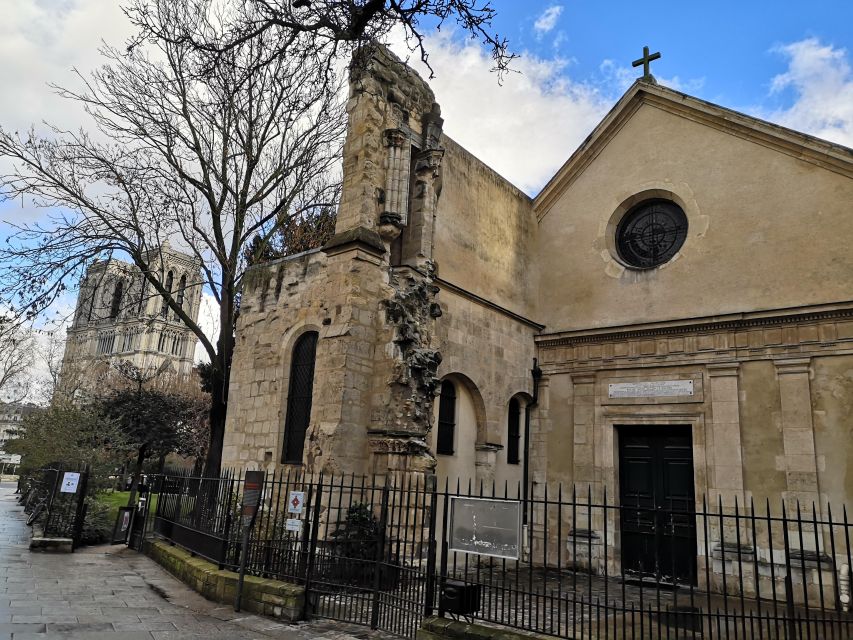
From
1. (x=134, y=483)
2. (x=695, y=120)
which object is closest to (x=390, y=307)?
(x=695, y=120)

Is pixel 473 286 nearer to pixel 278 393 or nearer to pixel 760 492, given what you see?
pixel 278 393

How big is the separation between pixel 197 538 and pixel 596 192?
35.7ft

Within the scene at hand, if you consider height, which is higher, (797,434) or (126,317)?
(126,317)

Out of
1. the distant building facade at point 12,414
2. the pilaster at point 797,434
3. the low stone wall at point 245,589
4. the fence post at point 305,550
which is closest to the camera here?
the low stone wall at point 245,589

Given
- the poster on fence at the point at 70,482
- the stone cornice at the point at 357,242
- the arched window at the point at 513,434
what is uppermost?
the stone cornice at the point at 357,242

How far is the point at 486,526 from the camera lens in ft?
20.0

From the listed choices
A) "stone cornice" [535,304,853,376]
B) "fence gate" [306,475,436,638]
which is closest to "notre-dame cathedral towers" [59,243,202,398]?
"fence gate" [306,475,436,638]

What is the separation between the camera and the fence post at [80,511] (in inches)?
452

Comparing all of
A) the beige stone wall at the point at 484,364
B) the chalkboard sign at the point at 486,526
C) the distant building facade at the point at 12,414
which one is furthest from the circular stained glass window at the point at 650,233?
the distant building facade at the point at 12,414

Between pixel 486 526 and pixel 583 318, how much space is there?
327 inches

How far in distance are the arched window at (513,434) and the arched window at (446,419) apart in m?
1.78

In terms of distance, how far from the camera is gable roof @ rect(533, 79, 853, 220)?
441 inches

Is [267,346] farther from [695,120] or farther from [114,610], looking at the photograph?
[695,120]

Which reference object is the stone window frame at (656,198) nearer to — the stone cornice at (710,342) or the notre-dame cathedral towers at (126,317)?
the stone cornice at (710,342)
